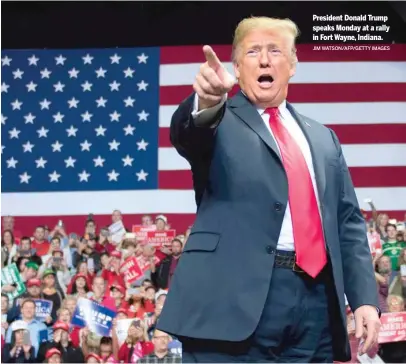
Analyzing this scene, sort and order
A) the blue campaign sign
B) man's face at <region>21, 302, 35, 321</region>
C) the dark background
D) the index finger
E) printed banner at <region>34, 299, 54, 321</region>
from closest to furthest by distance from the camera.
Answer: the index finger < the blue campaign sign < man's face at <region>21, 302, 35, 321</region> < printed banner at <region>34, 299, 54, 321</region> < the dark background

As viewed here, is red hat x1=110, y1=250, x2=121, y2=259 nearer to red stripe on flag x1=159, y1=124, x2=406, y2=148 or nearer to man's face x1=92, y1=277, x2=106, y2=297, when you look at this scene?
man's face x1=92, y1=277, x2=106, y2=297

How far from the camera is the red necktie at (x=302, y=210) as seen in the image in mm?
1958

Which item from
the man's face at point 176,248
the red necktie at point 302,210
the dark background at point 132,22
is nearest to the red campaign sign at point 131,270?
the man's face at point 176,248

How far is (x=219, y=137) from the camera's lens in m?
2.01

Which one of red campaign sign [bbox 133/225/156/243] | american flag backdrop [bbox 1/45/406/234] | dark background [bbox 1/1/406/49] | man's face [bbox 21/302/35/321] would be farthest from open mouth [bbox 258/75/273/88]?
american flag backdrop [bbox 1/45/406/234]

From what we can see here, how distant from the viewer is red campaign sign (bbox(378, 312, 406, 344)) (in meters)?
6.63

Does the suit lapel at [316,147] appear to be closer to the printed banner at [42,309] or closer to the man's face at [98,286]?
the printed banner at [42,309]

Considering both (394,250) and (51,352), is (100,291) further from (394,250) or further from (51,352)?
(394,250)

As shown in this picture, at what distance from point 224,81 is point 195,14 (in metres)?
9.41

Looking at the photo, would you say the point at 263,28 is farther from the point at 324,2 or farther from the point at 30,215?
the point at 30,215

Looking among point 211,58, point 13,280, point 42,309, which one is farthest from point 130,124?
point 211,58

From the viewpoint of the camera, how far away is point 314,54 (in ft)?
36.8

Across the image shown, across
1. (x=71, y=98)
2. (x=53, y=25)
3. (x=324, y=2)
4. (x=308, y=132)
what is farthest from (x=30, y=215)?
(x=308, y=132)

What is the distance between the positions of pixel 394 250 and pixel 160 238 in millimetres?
2270
